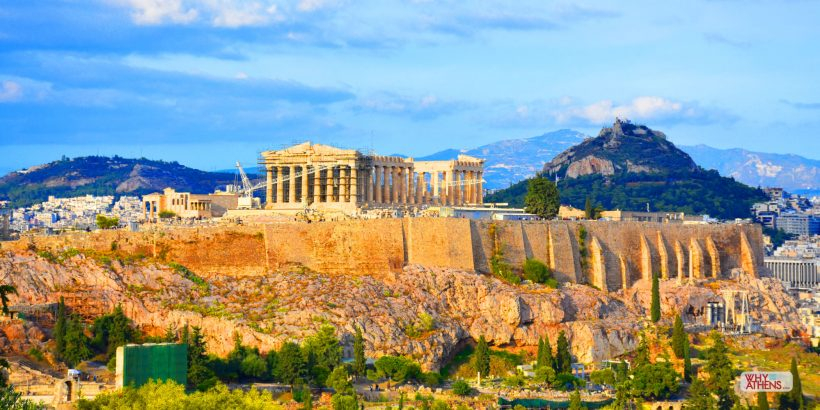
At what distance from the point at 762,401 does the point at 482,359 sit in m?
14.3

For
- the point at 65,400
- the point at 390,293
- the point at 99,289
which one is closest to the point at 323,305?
the point at 390,293

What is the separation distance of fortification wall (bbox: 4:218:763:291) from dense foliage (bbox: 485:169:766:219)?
67094 mm

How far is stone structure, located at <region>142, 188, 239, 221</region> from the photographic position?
108300 millimetres

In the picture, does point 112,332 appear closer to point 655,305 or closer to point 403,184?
point 655,305

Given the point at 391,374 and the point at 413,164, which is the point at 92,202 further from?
the point at 391,374

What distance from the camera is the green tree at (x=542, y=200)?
10702 cm

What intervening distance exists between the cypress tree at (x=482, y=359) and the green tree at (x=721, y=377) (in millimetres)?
11604

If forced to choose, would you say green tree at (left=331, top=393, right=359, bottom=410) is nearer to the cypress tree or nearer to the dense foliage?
the cypress tree

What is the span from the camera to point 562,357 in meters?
82.9

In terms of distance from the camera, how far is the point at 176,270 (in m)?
82.9

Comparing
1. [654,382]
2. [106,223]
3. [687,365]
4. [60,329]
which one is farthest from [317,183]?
[60,329]

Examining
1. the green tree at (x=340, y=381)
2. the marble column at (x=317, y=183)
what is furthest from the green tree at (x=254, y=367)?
the marble column at (x=317, y=183)

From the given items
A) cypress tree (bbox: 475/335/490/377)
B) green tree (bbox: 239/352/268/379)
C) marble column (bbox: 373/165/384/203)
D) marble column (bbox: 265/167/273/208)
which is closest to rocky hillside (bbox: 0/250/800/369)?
cypress tree (bbox: 475/335/490/377)

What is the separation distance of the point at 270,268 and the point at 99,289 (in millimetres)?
10061
